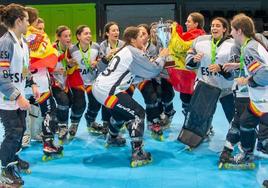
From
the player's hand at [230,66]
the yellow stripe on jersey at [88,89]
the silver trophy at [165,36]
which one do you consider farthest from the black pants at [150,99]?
the player's hand at [230,66]

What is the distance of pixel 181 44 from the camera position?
17.3 ft

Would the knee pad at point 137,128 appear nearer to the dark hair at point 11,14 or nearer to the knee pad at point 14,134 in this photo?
the knee pad at point 14,134

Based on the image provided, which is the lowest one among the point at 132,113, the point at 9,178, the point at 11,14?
the point at 9,178

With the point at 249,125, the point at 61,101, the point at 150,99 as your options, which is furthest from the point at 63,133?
the point at 249,125

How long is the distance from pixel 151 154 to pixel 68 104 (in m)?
1.28

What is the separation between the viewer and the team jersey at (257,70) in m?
3.72

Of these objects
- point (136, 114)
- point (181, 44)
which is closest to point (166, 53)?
point (181, 44)

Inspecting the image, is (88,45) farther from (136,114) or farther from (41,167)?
(41,167)

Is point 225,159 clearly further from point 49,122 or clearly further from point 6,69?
point 6,69

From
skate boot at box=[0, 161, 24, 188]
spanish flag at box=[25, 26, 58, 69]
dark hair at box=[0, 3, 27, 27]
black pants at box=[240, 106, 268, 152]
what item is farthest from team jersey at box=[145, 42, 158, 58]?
skate boot at box=[0, 161, 24, 188]

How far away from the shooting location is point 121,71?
4586 millimetres

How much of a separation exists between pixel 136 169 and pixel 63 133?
4.65ft

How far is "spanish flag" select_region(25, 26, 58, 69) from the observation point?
4.54 meters

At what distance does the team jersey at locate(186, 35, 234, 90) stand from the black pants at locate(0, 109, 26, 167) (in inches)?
86.2
